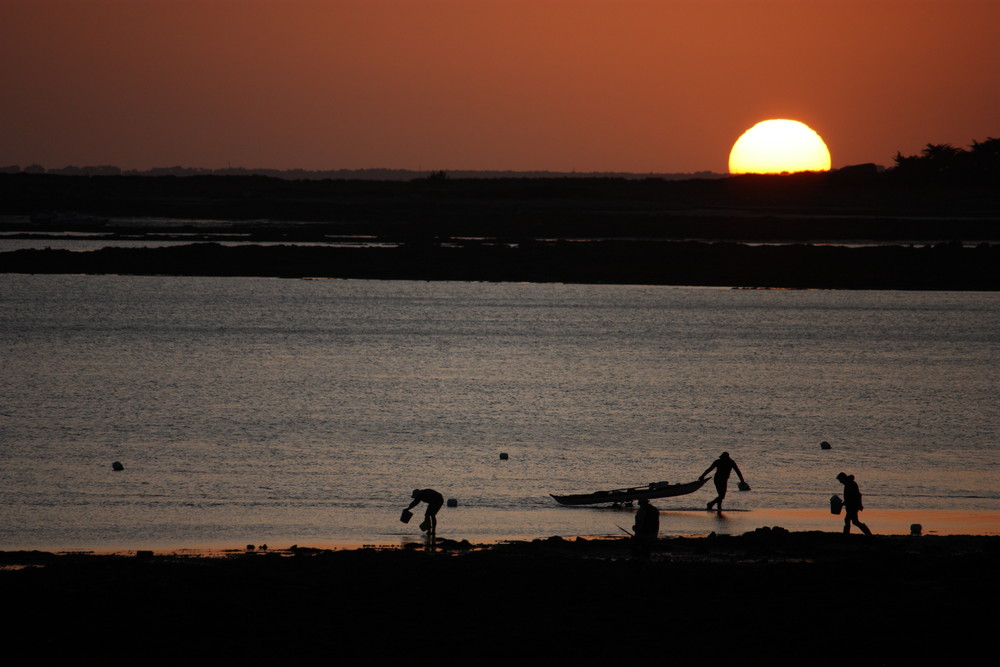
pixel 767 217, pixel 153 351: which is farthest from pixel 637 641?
pixel 767 217

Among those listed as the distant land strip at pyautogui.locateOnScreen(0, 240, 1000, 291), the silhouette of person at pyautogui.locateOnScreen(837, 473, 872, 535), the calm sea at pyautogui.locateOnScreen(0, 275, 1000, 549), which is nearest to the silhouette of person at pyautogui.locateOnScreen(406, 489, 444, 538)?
the calm sea at pyautogui.locateOnScreen(0, 275, 1000, 549)

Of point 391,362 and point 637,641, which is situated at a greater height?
point 391,362

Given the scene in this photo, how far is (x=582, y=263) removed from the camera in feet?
249

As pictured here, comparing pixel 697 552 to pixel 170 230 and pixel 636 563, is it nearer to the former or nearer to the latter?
pixel 636 563

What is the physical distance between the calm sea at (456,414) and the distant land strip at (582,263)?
734cm

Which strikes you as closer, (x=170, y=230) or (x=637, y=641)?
(x=637, y=641)

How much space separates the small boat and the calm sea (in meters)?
0.31

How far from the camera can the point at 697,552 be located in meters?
17.2

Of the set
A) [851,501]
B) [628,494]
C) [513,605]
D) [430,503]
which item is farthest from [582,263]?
[513,605]

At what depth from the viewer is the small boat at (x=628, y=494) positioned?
20.9 m

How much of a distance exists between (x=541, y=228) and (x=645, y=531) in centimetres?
8189

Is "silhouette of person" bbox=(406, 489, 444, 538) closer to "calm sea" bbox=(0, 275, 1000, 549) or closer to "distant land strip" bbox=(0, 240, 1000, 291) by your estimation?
"calm sea" bbox=(0, 275, 1000, 549)

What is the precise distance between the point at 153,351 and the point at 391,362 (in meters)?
9.50

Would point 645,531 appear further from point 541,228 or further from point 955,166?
point 955,166
